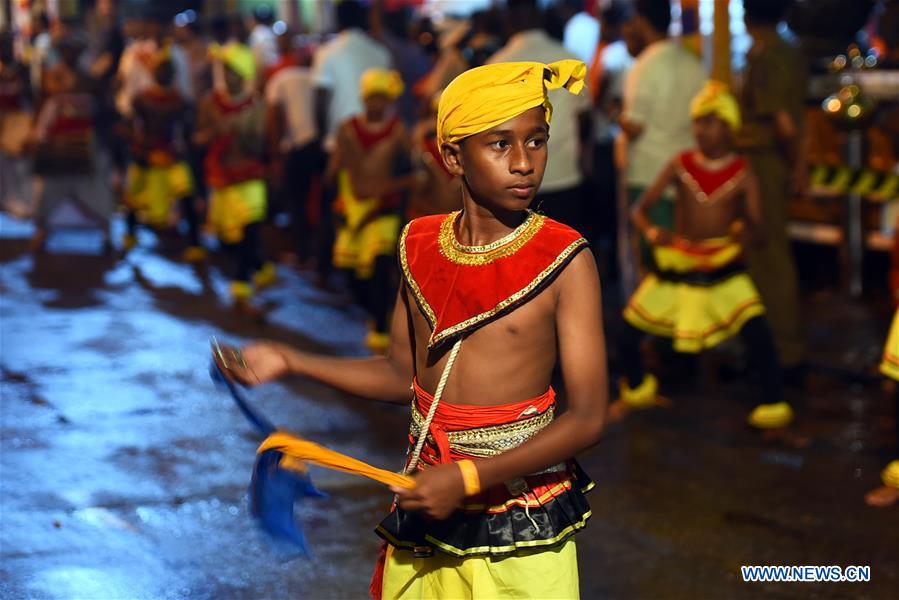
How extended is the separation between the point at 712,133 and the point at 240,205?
4.18m

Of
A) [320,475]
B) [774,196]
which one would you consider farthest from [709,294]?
[320,475]

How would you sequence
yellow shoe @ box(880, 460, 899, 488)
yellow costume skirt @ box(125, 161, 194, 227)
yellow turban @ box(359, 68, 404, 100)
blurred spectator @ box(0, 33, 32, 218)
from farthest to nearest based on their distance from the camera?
blurred spectator @ box(0, 33, 32, 218), yellow costume skirt @ box(125, 161, 194, 227), yellow turban @ box(359, 68, 404, 100), yellow shoe @ box(880, 460, 899, 488)

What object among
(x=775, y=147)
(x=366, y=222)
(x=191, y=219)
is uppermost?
(x=775, y=147)

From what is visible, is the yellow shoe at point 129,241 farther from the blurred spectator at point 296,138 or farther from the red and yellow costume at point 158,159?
the blurred spectator at point 296,138

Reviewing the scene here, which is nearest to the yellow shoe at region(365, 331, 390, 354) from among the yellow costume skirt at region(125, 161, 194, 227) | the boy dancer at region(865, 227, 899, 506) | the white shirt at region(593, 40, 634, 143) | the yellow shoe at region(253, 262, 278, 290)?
the yellow shoe at region(253, 262, 278, 290)

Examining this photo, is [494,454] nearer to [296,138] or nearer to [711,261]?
[711,261]

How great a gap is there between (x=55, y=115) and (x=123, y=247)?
138 cm

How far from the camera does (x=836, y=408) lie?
23.4 ft

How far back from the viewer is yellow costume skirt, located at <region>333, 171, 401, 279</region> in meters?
8.56

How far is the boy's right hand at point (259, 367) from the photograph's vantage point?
10.1 feet

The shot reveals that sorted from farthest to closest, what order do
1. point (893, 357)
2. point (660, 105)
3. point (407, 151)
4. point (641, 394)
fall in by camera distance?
1. point (407, 151)
2. point (660, 105)
3. point (641, 394)
4. point (893, 357)

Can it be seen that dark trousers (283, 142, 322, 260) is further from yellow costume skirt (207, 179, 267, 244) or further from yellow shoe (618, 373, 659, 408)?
yellow shoe (618, 373, 659, 408)

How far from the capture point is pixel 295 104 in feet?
37.7

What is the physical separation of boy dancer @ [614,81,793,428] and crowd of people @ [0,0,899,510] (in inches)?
0.4
